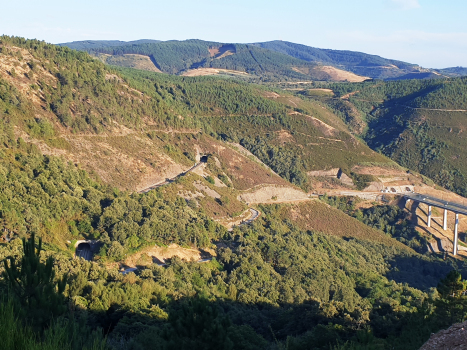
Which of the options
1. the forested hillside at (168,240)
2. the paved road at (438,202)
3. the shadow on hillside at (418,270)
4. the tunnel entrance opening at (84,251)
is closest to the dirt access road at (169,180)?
Answer: the forested hillside at (168,240)

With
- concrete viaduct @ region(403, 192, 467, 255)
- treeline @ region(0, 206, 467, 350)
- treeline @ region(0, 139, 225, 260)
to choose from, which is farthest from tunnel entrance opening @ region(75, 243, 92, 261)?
concrete viaduct @ region(403, 192, 467, 255)

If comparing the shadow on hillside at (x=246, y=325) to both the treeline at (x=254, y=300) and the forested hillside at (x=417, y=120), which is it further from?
the forested hillside at (x=417, y=120)

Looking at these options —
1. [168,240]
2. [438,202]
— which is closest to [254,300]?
[168,240]

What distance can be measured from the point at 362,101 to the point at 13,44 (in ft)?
373

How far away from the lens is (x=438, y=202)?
8144 centimetres

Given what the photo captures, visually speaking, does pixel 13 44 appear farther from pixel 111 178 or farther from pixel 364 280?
pixel 364 280

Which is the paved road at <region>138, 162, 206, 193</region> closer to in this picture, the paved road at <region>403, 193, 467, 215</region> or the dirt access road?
the dirt access road

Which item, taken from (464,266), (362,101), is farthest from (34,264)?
(362,101)

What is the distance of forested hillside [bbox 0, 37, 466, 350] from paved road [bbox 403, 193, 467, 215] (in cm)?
494

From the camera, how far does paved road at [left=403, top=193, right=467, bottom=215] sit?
7569 centimetres

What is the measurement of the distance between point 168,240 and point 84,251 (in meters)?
7.72

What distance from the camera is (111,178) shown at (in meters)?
54.8

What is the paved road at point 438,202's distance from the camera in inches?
2980

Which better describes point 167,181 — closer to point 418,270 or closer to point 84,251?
point 84,251
